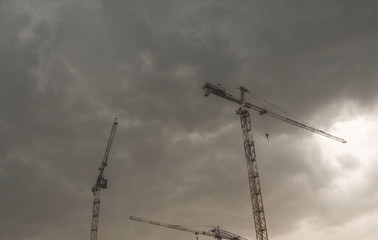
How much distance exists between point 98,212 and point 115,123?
133 ft

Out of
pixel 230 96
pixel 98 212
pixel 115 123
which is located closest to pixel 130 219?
pixel 98 212

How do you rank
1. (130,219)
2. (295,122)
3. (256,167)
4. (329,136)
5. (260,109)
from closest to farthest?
(256,167)
(260,109)
(295,122)
(329,136)
(130,219)

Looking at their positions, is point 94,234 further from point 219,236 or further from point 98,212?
point 219,236

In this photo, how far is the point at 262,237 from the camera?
106 meters

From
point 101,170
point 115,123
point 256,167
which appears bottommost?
point 256,167

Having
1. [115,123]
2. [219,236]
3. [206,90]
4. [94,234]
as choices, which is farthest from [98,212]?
[206,90]

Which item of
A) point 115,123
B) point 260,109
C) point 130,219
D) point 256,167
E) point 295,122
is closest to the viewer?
point 256,167

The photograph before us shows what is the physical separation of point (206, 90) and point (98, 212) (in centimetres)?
7513

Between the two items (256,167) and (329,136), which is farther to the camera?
(329,136)

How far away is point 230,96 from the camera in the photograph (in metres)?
128

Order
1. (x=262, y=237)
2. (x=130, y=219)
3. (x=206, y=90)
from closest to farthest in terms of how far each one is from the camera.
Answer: (x=262, y=237) → (x=206, y=90) → (x=130, y=219)

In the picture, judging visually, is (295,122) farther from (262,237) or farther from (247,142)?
(262,237)

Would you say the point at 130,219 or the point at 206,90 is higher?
the point at 206,90

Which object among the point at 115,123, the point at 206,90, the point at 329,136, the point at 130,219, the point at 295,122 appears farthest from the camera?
the point at 130,219
